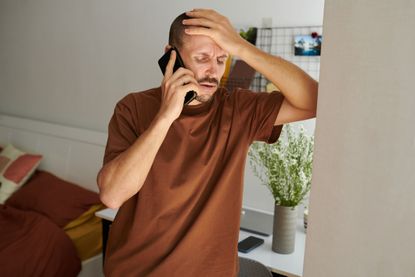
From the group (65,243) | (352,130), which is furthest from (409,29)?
(65,243)

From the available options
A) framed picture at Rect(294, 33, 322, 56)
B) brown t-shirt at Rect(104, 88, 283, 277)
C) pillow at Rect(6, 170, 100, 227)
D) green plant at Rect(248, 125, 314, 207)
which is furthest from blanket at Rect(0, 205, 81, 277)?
framed picture at Rect(294, 33, 322, 56)

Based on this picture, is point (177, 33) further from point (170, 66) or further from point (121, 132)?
point (121, 132)

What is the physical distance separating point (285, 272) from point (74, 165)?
2189 mm

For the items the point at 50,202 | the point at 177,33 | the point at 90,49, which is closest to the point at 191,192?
the point at 177,33

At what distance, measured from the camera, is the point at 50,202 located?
9.42 feet

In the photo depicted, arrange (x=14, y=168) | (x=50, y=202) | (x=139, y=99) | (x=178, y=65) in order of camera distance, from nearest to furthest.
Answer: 1. (x=178, y=65)
2. (x=139, y=99)
3. (x=50, y=202)
4. (x=14, y=168)

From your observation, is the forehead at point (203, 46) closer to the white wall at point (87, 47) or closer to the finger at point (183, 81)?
the finger at point (183, 81)

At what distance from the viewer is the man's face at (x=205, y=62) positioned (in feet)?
4.13

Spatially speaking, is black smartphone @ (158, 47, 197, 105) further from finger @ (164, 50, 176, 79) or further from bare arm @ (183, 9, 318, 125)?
bare arm @ (183, 9, 318, 125)

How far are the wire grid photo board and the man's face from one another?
43.4 inches

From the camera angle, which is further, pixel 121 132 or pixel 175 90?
pixel 121 132

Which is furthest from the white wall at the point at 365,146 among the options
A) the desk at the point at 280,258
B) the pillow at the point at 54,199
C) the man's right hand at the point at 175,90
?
the pillow at the point at 54,199

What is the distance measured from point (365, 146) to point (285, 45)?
1903mm

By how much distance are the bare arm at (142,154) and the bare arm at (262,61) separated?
16 centimetres
